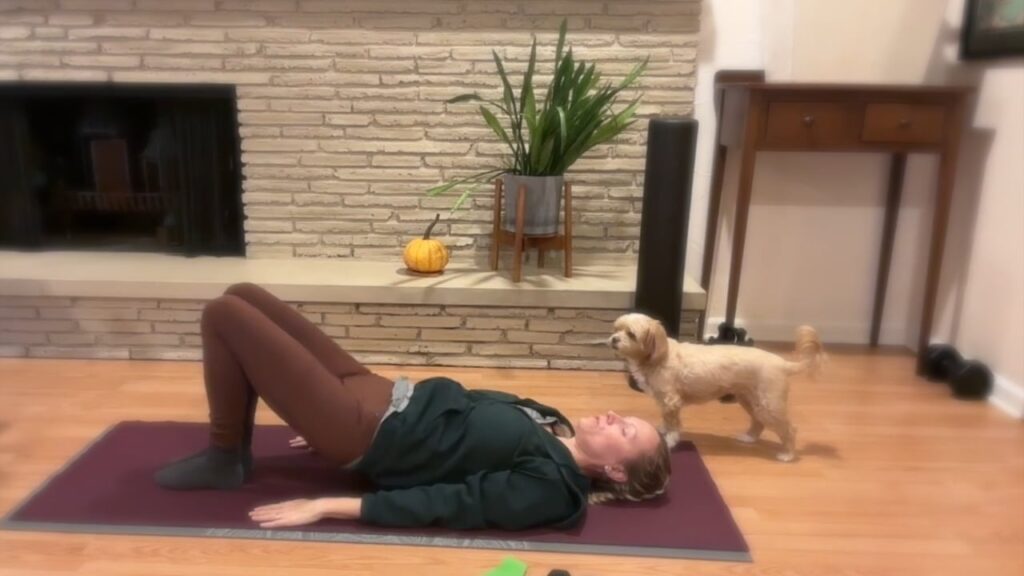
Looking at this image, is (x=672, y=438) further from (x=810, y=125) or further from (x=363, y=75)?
(x=363, y=75)

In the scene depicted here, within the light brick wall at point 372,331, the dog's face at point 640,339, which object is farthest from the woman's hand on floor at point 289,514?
the light brick wall at point 372,331

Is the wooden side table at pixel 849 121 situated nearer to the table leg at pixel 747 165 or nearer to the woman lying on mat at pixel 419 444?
the table leg at pixel 747 165

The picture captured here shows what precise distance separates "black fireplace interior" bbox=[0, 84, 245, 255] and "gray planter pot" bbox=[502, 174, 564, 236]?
1.05m

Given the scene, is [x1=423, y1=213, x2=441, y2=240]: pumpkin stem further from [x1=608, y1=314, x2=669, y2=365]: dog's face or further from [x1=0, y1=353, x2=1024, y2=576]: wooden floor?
[x1=608, y1=314, x2=669, y2=365]: dog's face

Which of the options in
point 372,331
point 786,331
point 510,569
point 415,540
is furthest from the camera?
point 786,331

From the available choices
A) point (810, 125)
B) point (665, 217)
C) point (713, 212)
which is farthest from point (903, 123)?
point (665, 217)

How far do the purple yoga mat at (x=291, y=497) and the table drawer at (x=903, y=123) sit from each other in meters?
1.23

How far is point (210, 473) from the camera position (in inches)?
76.0

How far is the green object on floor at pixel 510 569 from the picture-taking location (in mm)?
1654

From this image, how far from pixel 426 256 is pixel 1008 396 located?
74.0 inches

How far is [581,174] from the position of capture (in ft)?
10.2

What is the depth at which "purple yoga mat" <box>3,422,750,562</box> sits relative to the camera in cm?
178

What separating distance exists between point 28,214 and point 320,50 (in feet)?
4.23

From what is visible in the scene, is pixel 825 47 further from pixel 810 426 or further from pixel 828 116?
pixel 810 426
